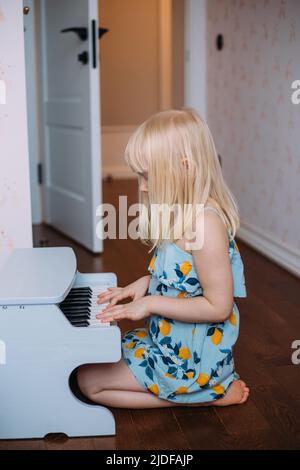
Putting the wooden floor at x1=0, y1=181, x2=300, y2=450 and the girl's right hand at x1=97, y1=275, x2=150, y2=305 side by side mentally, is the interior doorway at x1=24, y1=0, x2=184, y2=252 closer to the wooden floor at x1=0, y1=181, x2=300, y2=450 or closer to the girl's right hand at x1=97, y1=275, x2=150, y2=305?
the wooden floor at x1=0, y1=181, x2=300, y2=450

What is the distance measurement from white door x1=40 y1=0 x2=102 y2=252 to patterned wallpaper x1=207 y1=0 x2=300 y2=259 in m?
0.80

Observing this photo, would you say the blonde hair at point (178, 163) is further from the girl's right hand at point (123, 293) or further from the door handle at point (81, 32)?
the door handle at point (81, 32)

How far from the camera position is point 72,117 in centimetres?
358

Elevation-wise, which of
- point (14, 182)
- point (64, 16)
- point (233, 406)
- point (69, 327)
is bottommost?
point (233, 406)

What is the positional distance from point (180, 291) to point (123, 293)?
0.16 m

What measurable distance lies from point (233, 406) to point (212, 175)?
2.01 ft

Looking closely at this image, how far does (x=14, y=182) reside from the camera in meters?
2.14

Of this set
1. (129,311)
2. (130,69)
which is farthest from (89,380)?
(130,69)

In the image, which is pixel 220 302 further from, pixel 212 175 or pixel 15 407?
pixel 15 407

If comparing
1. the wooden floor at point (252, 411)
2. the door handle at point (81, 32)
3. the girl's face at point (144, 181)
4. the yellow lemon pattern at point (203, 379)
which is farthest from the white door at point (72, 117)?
the yellow lemon pattern at point (203, 379)

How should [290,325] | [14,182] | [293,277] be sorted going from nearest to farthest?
[14,182], [290,325], [293,277]

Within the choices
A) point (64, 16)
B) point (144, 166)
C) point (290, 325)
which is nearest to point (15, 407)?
point (144, 166)
